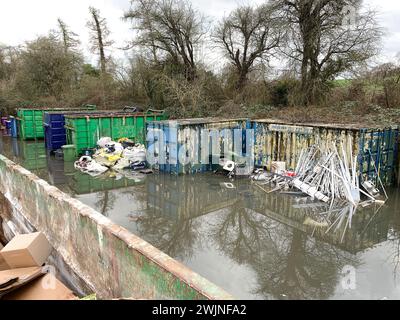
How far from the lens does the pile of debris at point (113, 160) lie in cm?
1088

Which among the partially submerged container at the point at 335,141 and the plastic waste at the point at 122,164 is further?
the plastic waste at the point at 122,164

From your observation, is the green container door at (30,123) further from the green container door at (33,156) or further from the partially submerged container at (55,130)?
the partially submerged container at (55,130)

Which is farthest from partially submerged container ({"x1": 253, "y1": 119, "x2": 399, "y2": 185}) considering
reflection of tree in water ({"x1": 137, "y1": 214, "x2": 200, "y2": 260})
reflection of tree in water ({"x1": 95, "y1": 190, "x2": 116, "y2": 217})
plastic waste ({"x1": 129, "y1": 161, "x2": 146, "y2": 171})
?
reflection of tree in water ({"x1": 95, "y1": 190, "x2": 116, "y2": 217})

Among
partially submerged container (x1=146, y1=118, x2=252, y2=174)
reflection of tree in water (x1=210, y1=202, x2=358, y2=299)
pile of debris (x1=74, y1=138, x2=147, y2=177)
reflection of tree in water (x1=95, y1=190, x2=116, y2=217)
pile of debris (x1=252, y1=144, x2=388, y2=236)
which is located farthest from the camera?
pile of debris (x1=74, y1=138, x2=147, y2=177)

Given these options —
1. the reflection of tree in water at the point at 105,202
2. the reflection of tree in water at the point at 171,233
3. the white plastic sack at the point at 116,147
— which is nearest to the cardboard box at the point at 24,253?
the reflection of tree in water at the point at 171,233

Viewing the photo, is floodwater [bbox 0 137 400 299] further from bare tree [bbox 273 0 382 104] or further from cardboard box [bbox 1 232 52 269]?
bare tree [bbox 273 0 382 104]

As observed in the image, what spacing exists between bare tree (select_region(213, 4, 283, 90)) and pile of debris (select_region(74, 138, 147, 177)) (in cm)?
881

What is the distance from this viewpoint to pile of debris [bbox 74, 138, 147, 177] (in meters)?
10.9

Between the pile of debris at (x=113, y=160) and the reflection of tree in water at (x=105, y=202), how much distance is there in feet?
7.31

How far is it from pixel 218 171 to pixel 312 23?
8.84 m

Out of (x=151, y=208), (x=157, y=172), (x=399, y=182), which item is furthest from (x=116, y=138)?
(x=399, y=182)

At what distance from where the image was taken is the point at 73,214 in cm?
409

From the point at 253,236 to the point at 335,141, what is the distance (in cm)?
426
